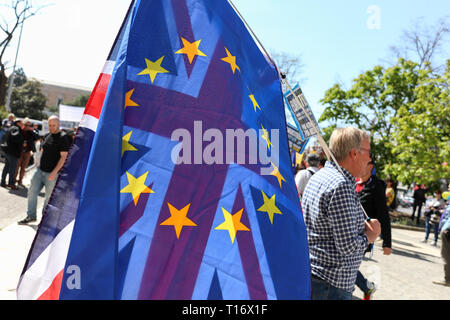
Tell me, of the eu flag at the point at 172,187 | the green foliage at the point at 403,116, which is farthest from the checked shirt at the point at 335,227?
the green foliage at the point at 403,116

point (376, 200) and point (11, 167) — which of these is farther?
point (11, 167)

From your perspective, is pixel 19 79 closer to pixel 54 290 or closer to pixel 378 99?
pixel 378 99

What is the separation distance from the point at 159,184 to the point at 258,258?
24.5 inches


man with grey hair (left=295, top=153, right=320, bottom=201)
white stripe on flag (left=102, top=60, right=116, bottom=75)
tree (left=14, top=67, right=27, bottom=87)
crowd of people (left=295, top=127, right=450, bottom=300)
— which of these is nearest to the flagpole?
crowd of people (left=295, top=127, right=450, bottom=300)

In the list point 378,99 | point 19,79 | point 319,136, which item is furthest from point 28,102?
point 319,136

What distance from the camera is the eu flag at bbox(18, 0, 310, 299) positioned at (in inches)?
65.9

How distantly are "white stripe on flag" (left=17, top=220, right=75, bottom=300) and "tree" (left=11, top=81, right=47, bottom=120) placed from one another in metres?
61.2

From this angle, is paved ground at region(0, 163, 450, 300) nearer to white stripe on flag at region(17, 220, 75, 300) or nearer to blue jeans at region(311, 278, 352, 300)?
blue jeans at region(311, 278, 352, 300)

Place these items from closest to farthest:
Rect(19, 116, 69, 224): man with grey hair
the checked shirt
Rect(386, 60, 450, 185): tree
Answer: the checked shirt < Rect(19, 116, 69, 224): man with grey hair < Rect(386, 60, 450, 185): tree

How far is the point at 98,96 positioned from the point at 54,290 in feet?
3.06

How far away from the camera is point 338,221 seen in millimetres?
2145

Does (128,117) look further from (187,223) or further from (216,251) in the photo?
(216,251)
